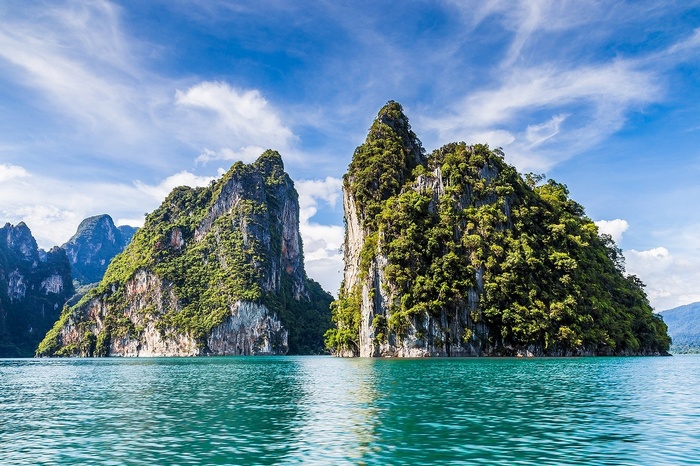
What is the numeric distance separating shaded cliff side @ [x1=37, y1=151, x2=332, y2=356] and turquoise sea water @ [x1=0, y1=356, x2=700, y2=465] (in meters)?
131

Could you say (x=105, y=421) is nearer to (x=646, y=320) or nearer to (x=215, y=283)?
(x=646, y=320)

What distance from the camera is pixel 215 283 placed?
562ft

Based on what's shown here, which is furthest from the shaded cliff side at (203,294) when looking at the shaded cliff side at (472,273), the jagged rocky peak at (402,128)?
the jagged rocky peak at (402,128)

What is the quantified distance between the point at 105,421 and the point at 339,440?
1071cm

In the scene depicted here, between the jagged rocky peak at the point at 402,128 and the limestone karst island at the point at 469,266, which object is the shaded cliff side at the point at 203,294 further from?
the jagged rocky peak at the point at 402,128

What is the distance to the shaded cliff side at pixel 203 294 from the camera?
162000 mm

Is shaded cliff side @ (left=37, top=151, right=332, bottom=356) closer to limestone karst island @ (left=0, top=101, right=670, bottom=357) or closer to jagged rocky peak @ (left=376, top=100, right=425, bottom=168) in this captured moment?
limestone karst island @ (left=0, top=101, right=670, bottom=357)

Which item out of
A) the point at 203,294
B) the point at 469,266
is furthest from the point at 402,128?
the point at 203,294

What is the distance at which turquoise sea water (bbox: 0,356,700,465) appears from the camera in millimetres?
14781

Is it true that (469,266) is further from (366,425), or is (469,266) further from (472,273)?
(366,425)

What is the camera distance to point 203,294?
171500 mm

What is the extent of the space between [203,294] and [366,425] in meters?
160

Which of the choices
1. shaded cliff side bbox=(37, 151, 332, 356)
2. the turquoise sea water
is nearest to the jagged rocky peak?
shaded cliff side bbox=(37, 151, 332, 356)

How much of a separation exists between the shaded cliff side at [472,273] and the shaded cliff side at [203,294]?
6751 centimetres
